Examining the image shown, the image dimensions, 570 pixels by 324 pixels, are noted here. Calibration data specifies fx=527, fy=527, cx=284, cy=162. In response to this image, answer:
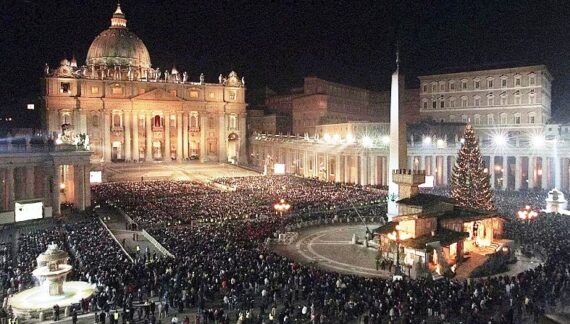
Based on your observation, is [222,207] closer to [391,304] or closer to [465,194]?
[465,194]

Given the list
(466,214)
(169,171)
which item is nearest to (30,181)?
(169,171)

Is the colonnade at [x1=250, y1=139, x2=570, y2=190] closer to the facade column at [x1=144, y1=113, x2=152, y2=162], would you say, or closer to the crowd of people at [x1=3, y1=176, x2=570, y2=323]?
the crowd of people at [x1=3, y1=176, x2=570, y2=323]

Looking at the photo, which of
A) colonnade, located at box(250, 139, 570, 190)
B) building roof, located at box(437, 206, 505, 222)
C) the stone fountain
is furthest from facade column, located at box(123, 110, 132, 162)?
the stone fountain

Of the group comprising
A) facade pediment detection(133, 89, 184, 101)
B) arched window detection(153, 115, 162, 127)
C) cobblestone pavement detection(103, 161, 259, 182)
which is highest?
facade pediment detection(133, 89, 184, 101)

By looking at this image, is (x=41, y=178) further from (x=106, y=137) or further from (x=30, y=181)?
(x=106, y=137)

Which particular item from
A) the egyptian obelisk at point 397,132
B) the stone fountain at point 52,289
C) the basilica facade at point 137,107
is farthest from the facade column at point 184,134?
the stone fountain at point 52,289

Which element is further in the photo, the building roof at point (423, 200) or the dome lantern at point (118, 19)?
the dome lantern at point (118, 19)

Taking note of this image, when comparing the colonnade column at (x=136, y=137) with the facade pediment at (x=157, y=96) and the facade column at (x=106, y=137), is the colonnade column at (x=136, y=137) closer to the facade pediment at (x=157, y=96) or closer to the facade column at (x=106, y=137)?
the facade pediment at (x=157, y=96)
